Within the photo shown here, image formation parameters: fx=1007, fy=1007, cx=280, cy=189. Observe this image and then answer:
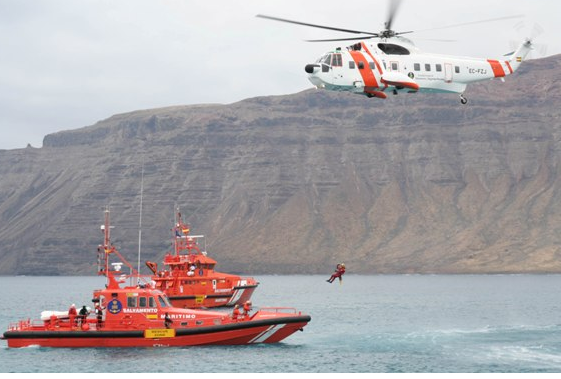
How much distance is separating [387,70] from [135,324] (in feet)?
67.4

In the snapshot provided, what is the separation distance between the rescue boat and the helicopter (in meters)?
16.3

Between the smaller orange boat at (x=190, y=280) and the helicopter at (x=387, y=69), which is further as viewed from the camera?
the smaller orange boat at (x=190, y=280)

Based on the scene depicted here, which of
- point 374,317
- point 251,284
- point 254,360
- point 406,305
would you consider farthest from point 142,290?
point 406,305

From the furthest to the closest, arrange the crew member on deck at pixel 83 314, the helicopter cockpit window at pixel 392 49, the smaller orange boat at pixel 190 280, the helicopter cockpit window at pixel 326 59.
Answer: the smaller orange boat at pixel 190 280 → the crew member on deck at pixel 83 314 → the helicopter cockpit window at pixel 392 49 → the helicopter cockpit window at pixel 326 59

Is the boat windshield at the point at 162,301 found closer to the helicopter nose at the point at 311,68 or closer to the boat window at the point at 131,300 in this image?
the boat window at the point at 131,300

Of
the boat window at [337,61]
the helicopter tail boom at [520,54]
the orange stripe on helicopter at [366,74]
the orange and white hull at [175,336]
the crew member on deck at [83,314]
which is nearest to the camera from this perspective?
the orange stripe on helicopter at [366,74]

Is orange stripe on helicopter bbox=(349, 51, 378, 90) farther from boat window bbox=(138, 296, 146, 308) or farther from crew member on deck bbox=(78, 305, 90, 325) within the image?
crew member on deck bbox=(78, 305, 90, 325)

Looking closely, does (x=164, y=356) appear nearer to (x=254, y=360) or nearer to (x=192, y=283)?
(x=254, y=360)

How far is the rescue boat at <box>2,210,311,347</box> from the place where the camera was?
55.9 meters

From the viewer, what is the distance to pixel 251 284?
88188 millimetres

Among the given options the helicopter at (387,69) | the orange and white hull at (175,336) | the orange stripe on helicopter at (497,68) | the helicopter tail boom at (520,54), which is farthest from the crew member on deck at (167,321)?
the helicopter tail boom at (520,54)

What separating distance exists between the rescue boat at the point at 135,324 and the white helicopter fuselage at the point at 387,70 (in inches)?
644

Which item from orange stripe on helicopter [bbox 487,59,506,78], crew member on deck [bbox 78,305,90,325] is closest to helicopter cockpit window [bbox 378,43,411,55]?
orange stripe on helicopter [bbox 487,59,506,78]

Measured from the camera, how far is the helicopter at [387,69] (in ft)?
153
